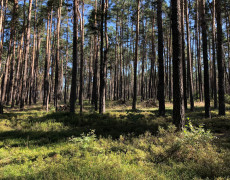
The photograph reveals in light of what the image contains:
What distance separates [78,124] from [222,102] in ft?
35.4

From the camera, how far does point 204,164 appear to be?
4082mm

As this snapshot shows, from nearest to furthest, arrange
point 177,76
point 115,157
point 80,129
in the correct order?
point 115,157 < point 177,76 < point 80,129

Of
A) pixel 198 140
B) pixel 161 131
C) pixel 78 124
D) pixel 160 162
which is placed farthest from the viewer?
pixel 78 124

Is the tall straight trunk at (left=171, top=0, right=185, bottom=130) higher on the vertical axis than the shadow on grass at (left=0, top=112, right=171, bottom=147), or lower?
higher

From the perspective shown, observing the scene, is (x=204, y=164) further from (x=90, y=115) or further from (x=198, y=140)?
(x=90, y=115)

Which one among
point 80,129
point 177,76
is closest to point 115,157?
point 80,129

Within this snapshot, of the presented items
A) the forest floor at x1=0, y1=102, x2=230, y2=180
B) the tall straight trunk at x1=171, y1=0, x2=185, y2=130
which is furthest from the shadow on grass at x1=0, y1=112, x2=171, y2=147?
the tall straight trunk at x1=171, y1=0, x2=185, y2=130

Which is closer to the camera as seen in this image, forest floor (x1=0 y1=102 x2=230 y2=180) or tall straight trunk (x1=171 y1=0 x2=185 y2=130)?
forest floor (x1=0 y1=102 x2=230 y2=180)

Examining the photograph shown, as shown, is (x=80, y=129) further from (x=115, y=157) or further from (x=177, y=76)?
A: (x=177, y=76)

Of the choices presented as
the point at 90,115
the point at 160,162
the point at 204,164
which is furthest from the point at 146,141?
the point at 90,115

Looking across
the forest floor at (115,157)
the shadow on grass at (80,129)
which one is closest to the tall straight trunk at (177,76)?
the forest floor at (115,157)

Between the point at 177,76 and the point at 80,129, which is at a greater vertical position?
the point at 177,76

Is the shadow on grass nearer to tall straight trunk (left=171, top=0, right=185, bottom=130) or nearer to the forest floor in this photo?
the forest floor

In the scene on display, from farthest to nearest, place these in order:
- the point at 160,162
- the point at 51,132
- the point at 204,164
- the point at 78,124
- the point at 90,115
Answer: the point at 90,115, the point at 78,124, the point at 51,132, the point at 160,162, the point at 204,164
